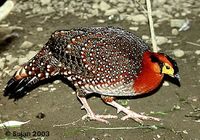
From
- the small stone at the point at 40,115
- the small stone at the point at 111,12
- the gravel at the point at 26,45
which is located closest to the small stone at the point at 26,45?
the gravel at the point at 26,45

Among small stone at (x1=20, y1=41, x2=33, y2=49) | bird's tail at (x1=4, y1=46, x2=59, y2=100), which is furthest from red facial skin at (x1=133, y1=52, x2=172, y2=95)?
small stone at (x1=20, y1=41, x2=33, y2=49)

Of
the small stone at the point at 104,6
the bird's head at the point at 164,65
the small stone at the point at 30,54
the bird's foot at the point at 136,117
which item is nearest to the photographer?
the bird's head at the point at 164,65

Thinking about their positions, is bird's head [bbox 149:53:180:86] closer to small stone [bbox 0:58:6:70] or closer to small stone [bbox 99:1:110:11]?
small stone [bbox 0:58:6:70]

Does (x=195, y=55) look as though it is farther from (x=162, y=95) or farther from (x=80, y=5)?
(x=80, y=5)

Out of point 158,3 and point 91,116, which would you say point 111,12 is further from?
point 91,116

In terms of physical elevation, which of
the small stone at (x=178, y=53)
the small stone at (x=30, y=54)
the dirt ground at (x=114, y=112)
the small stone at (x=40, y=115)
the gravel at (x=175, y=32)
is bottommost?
the dirt ground at (x=114, y=112)

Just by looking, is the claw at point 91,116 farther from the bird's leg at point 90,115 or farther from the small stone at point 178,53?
the small stone at point 178,53

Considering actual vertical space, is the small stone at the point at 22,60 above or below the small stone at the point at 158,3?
below

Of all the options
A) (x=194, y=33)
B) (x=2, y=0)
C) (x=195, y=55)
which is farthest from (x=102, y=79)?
(x=2, y=0)

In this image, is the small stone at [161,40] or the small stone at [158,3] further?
the small stone at [158,3]
